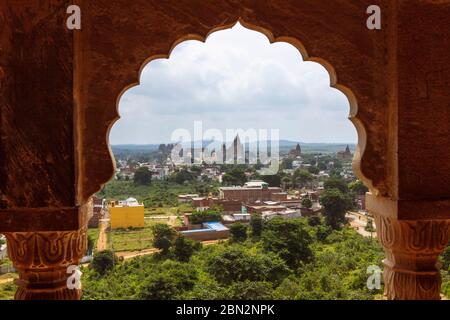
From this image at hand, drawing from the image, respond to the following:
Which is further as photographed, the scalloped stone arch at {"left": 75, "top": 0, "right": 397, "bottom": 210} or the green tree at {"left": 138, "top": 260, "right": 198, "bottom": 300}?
the green tree at {"left": 138, "top": 260, "right": 198, "bottom": 300}

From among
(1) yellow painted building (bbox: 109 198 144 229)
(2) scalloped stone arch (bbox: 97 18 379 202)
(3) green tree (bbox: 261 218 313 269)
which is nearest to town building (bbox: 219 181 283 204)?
(3) green tree (bbox: 261 218 313 269)

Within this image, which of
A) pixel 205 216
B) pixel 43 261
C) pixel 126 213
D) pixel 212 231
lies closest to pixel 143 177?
pixel 126 213

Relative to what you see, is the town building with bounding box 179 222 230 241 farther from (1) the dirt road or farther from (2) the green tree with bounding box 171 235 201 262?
(2) the green tree with bounding box 171 235 201 262

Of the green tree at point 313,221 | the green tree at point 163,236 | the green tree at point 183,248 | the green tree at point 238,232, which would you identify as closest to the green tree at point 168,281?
the green tree at point 183,248

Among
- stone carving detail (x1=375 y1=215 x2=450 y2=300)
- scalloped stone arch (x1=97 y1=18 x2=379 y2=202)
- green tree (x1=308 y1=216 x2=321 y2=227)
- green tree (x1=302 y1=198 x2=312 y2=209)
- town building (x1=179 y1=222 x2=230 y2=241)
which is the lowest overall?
town building (x1=179 y1=222 x2=230 y2=241)

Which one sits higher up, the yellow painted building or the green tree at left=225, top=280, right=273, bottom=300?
the yellow painted building

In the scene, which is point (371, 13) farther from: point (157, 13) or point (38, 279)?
point (38, 279)
